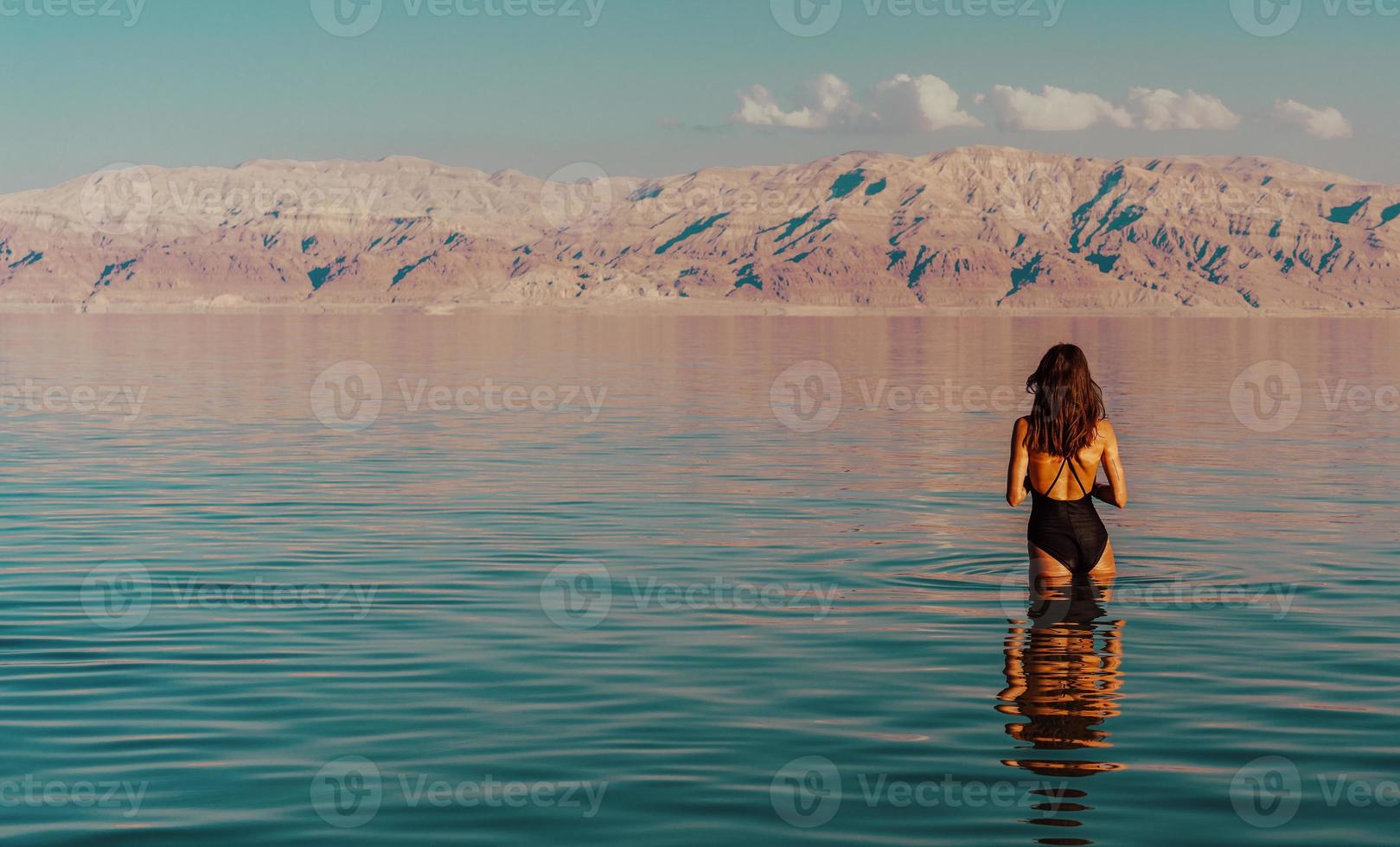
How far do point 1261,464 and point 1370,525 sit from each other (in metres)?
8.79

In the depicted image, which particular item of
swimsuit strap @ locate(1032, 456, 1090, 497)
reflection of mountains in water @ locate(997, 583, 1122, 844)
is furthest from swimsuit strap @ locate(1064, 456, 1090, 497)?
reflection of mountains in water @ locate(997, 583, 1122, 844)

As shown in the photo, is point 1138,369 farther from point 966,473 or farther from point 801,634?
point 801,634

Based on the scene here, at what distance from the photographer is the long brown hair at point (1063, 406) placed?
38.2ft

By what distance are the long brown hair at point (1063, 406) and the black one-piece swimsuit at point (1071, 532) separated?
436mm

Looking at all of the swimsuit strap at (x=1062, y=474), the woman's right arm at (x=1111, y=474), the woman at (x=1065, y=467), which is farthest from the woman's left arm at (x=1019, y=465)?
the woman's right arm at (x=1111, y=474)

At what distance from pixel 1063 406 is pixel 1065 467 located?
61cm

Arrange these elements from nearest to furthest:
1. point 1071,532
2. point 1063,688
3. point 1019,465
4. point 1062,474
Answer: point 1063,688 → point 1019,465 → point 1062,474 → point 1071,532

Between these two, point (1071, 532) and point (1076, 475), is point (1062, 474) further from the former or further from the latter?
point (1071, 532)

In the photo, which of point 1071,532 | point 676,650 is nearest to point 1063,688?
point 1071,532

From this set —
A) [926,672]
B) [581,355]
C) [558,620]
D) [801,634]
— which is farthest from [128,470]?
[581,355]

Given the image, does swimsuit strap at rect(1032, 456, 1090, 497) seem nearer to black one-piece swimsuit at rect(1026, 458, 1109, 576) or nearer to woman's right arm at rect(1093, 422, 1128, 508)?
black one-piece swimsuit at rect(1026, 458, 1109, 576)

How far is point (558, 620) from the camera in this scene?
13328mm

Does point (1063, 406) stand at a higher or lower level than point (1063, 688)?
higher

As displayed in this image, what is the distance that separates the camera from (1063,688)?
10.5 metres
